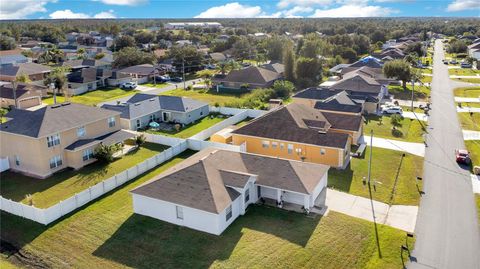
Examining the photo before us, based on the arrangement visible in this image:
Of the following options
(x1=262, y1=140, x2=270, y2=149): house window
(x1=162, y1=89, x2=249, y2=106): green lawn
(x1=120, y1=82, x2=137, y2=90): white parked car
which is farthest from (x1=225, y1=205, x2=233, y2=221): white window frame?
(x1=120, y1=82, x2=137, y2=90): white parked car

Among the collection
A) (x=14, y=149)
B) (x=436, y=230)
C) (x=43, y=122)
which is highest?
(x=43, y=122)

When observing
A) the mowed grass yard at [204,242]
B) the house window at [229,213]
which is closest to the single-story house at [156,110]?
the mowed grass yard at [204,242]

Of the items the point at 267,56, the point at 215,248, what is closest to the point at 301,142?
the point at 215,248

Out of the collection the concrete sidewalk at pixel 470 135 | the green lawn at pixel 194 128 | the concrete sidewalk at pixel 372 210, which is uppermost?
the green lawn at pixel 194 128

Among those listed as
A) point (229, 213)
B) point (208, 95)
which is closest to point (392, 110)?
point (208, 95)

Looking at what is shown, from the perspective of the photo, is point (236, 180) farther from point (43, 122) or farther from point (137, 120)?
point (137, 120)

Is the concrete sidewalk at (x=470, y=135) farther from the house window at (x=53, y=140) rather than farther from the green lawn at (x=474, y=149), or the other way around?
the house window at (x=53, y=140)
